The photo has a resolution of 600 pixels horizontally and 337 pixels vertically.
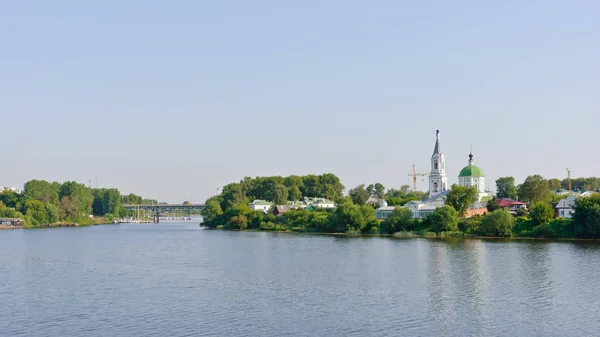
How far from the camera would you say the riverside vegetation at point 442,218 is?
64.6m

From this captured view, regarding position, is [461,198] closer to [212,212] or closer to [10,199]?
[212,212]

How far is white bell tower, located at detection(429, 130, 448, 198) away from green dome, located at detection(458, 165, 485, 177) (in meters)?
3.75

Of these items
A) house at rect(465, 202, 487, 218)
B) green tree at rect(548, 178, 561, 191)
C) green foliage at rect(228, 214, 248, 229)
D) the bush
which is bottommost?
the bush

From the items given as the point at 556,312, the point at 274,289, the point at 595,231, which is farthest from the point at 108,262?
the point at 595,231

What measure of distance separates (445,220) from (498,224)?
592 cm

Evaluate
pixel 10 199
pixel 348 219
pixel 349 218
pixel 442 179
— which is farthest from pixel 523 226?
pixel 10 199

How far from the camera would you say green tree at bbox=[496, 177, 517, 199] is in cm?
10050

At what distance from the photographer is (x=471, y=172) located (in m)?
98.8

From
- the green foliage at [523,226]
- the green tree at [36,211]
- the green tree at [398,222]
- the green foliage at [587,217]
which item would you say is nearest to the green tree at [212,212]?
the green tree at [36,211]

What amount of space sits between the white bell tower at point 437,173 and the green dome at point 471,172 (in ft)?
12.3

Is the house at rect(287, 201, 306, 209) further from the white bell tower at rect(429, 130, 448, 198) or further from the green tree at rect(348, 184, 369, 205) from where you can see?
the white bell tower at rect(429, 130, 448, 198)

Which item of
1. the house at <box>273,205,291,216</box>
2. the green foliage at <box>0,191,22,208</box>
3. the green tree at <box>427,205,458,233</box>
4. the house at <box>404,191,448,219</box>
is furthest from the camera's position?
the green foliage at <box>0,191,22,208</box>

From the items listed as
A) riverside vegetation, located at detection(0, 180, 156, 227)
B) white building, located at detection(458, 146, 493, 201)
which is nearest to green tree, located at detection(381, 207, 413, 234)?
white building, located at detection(458, 146, 493, 201)

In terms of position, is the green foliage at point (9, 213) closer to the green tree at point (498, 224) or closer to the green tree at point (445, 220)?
the green tree at point (445, 220)
